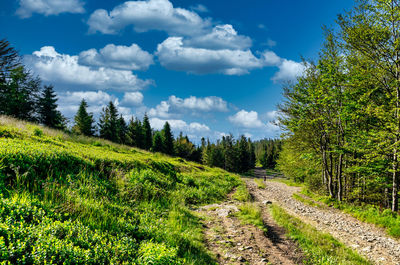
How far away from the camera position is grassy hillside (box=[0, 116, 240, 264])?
368cm

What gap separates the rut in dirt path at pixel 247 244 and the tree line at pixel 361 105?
29.1ft

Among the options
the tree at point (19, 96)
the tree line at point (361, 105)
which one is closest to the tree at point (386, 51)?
the tree line at point (361, 105)

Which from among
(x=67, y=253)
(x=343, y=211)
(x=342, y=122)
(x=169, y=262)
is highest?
(x=342, y=122)

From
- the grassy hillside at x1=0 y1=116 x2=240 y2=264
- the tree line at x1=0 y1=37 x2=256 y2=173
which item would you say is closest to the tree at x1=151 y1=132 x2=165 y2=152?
the tree line at x1=0 y1=37 x2=256 y2=173

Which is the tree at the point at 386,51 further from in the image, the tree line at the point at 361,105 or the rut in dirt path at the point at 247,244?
the rut in dirt path at the point at 247,244

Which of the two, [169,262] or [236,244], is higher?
[169,262]

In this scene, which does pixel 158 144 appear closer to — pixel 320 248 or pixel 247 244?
pixel 247 244

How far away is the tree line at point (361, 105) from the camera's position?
12.1 meters

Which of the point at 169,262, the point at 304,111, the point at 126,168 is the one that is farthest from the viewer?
the point at 304,111

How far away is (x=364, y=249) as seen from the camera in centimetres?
795

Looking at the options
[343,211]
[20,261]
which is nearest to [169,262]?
[20,261]

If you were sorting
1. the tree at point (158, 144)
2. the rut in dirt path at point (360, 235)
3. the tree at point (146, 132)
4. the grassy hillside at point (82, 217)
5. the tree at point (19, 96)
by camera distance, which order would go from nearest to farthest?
1. the grassy hillside at point (82, 217)
2. the rut in dirt path at point (360, 235)
3. the tree at point (19, 96)
4. the tree at point (146, 132)
5. the tree at point (158, 144)

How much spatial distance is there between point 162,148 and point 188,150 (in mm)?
18382

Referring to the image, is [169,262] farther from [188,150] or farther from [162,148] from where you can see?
[188,150]
